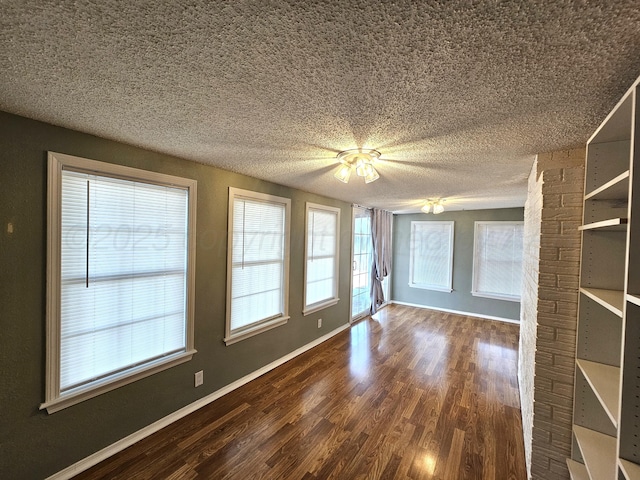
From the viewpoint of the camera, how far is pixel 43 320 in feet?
5.26

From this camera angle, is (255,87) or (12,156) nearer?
(255,87)

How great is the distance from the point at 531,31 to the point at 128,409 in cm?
302

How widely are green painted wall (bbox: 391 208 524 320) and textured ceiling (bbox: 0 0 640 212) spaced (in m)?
3.98

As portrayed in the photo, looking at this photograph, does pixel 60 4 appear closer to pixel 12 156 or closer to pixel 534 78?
pixel 12 156

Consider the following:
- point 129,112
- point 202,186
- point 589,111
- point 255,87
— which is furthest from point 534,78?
point 202,186

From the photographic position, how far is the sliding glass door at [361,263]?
5.05m

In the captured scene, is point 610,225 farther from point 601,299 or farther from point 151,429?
point 151,429

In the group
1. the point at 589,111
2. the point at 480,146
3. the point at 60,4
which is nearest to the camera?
the point at 60,4

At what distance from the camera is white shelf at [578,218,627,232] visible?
95 centimetres

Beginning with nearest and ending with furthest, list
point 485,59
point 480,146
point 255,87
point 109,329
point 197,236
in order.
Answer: point 485,59 → point 255,87 → point 480,146 → point 109,329 → point 197,236

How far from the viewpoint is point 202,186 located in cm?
241

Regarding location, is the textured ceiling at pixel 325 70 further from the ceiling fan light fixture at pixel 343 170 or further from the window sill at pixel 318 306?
the window sill at pixel 318 306

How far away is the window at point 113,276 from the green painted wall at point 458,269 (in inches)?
201

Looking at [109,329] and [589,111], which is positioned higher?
[589,111]
